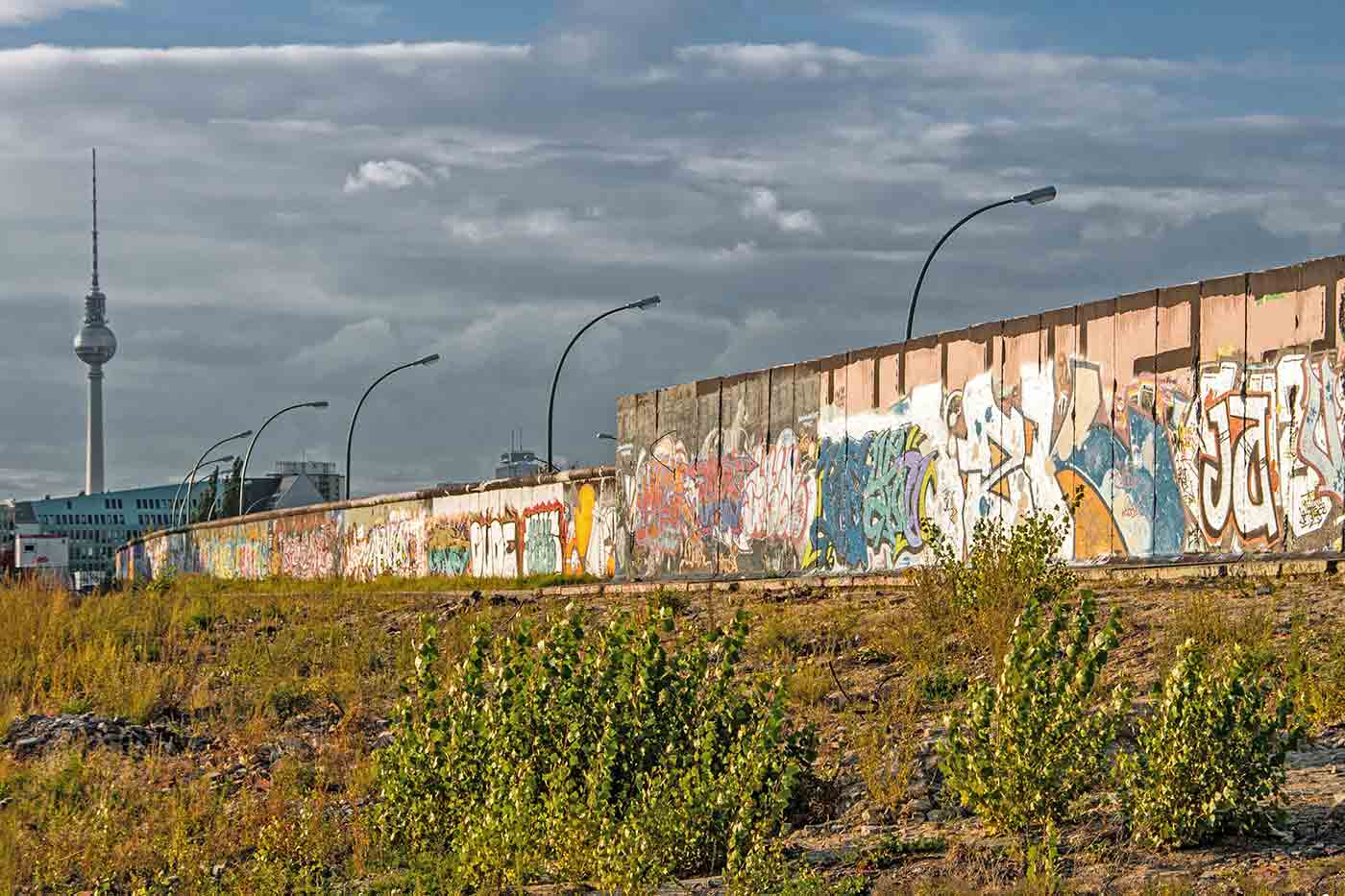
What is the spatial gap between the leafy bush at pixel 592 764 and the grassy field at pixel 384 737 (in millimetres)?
459

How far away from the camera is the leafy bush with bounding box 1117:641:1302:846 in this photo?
7164 mm

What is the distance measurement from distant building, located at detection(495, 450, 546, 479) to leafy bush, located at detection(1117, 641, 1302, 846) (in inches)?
3269

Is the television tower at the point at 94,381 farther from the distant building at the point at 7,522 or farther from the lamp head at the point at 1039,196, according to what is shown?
the lamp head at the point at 1039,196

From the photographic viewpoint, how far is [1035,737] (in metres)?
7.49

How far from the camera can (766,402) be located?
79.3 feet

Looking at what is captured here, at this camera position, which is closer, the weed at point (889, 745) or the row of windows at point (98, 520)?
the weed at point (889, 745)

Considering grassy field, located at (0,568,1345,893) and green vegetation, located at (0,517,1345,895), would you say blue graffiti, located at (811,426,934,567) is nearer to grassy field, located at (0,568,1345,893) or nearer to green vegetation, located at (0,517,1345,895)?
grassy field, located at (0,568,1345,893)

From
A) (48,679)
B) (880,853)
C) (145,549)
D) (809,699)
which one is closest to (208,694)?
(48,679)

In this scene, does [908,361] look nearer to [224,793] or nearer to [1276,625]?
[1276,625]

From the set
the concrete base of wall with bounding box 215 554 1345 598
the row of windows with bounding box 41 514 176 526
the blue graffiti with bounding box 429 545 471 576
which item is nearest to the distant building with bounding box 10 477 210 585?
the row of windows with bounding box 41 514 176 526

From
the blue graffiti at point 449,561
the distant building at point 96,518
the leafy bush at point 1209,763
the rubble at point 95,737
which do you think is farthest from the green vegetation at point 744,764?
the distant building at point 96,518

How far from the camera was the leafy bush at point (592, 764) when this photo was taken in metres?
7.43

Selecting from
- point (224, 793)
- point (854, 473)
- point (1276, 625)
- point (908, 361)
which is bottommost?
point (224, 793)

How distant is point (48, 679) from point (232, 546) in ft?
129
